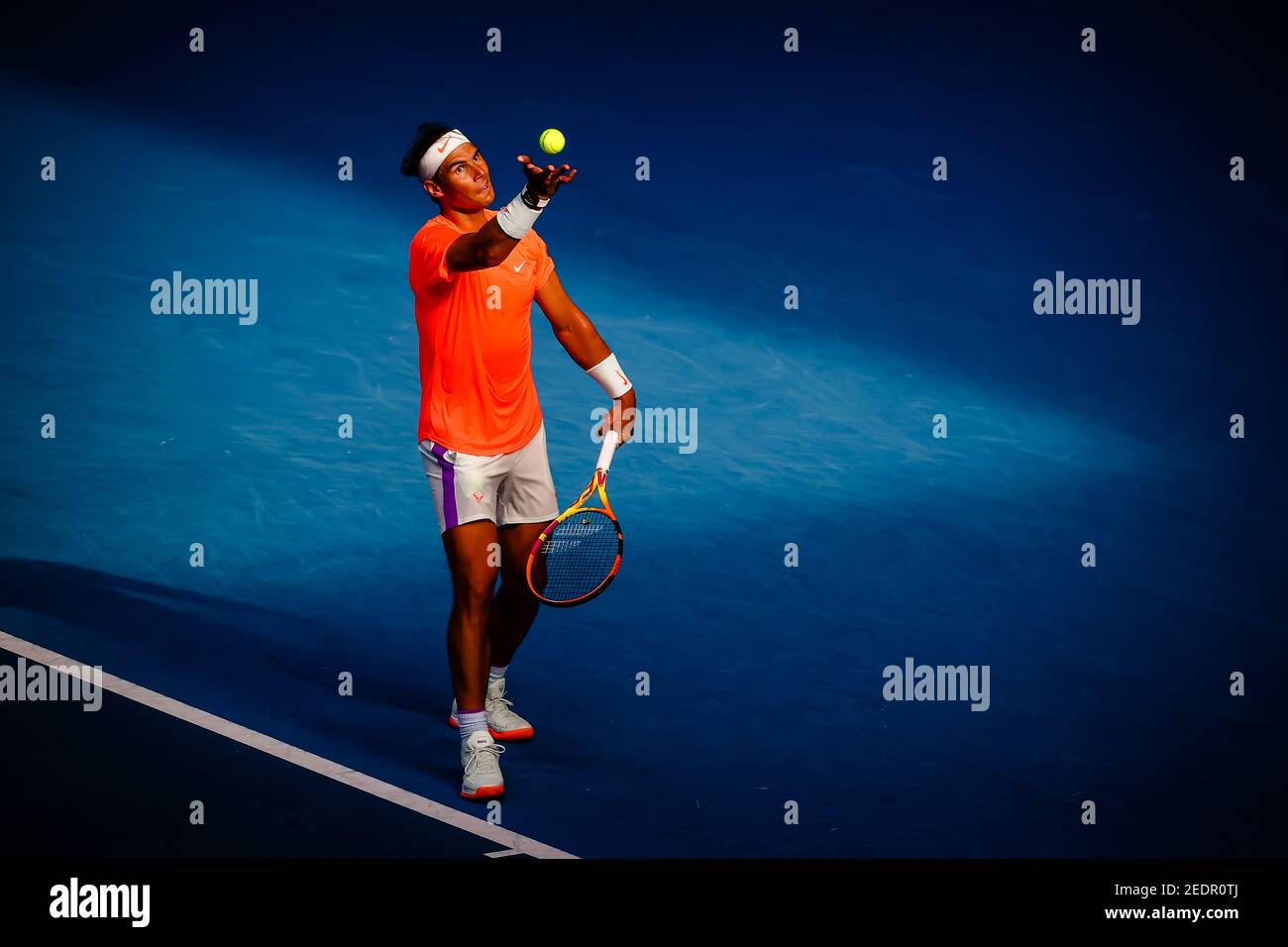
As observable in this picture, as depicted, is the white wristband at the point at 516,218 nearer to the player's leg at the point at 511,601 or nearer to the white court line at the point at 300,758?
the player's leg at the point at 511,601

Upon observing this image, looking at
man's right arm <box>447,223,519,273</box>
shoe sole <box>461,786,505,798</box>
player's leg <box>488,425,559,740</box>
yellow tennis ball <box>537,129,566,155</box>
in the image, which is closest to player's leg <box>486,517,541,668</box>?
player's leg <box>488,425,559,740</box>

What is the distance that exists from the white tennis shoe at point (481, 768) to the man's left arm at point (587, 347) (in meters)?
1.25

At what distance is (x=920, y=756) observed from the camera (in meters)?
6.35

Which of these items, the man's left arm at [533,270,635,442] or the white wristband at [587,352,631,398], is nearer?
the man's left arm at [533,270,635,442]

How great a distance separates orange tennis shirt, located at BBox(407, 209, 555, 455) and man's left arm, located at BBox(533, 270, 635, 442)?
0.53 feet

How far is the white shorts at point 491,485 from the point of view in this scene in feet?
19.8

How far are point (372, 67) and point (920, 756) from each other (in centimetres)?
839

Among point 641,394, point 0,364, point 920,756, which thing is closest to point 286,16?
point 0,364

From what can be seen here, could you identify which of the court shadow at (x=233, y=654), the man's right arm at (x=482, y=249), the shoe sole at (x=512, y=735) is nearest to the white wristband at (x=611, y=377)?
the man's right arm at (x=482, y=249)

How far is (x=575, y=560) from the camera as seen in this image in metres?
6.27

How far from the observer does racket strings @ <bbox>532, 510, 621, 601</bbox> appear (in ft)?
20.4

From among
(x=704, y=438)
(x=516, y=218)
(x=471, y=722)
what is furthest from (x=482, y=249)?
(x=704, y=438)

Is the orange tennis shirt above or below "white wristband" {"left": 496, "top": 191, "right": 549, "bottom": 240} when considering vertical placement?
below

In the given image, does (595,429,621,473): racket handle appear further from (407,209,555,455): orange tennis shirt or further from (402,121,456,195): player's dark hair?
(402,121,456,195): player's dark hair
